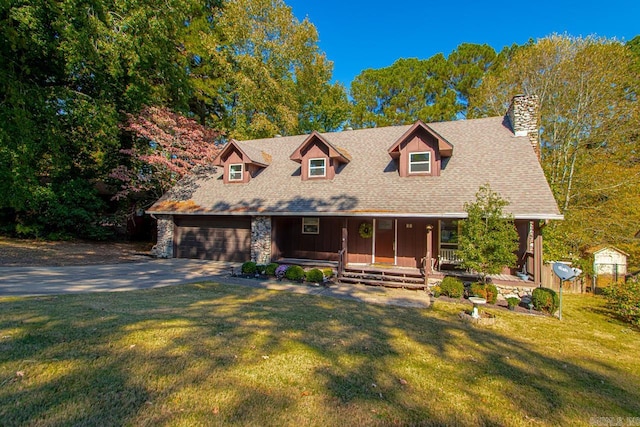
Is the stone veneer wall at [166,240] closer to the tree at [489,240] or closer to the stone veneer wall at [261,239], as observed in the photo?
the stone veneer wall at [261,239]

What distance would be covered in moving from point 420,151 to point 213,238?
35.6 feet

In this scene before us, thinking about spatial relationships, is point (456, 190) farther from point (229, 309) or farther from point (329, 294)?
point (229, 309)

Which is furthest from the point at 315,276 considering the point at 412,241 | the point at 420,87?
the point at 420,87

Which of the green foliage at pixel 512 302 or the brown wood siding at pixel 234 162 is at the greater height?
the brown wood siding at pixel 234 162

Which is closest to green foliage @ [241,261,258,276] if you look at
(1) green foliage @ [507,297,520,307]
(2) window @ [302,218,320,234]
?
(2) window @ [302,218,320,234]

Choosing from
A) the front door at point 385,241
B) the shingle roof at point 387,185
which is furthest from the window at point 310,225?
the front door at point 385,241

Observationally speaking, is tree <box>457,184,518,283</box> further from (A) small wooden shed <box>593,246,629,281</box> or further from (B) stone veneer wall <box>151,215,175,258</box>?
(B) stone veneer wall <box>151,215,175,258</box>

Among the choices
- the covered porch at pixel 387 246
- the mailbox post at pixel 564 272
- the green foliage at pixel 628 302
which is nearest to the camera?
the mailbox post at pixel 564 272

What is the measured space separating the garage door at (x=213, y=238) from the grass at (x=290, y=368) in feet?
25.9

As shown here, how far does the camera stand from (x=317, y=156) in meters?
15.0

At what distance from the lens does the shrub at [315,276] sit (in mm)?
11695

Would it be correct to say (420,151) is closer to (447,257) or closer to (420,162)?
(420,162)

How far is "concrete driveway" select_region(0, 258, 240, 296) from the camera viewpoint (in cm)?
909

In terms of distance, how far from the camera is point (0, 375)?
3.75 m
